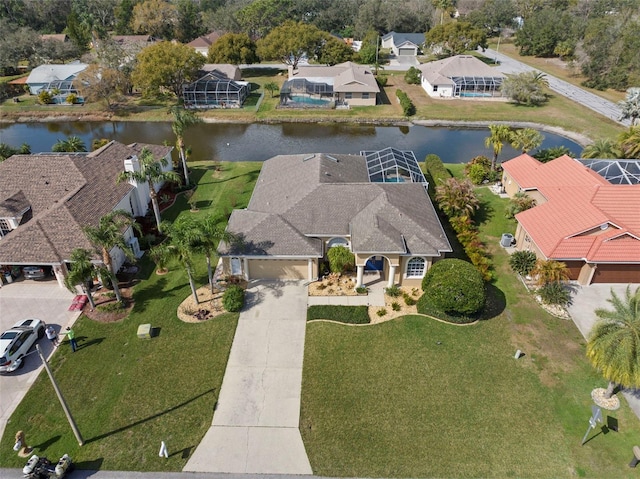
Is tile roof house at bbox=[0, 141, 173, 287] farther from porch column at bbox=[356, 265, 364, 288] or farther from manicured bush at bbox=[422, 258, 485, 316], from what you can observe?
manicured bush at bbox=[422, 258, 485, 316]

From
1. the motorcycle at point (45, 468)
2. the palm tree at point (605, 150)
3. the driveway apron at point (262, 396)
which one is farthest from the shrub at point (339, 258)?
the palm tree at point (605, 150)

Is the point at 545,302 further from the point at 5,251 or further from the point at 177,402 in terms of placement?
the point at 5,251

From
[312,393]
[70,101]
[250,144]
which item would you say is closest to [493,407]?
[312,393]

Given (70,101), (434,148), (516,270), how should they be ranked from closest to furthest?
1. (516,270)
2. (434,148)
3. (70,101)

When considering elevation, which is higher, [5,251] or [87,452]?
[5,251]

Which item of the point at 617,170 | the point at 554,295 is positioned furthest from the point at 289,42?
the point at 554,295

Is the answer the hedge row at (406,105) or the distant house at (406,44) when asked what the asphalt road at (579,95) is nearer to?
the distant house at (406,44)
